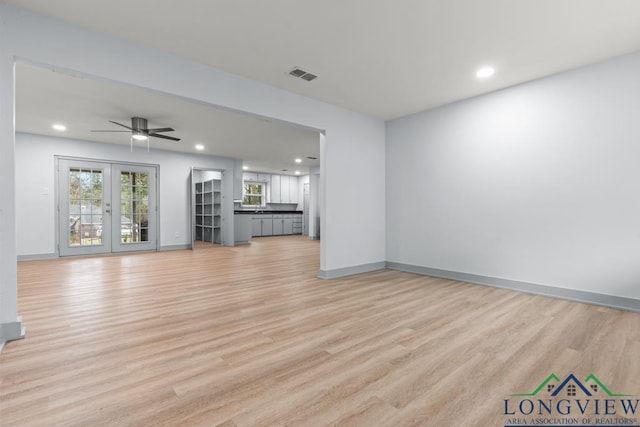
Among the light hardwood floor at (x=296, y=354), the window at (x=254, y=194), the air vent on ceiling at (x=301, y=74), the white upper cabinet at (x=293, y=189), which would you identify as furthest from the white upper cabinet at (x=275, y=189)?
the air vent on ceiling at (x=301, y=74)

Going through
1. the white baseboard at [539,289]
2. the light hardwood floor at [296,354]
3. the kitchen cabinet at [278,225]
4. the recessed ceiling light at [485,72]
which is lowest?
the light hardwood floor at [296,354]

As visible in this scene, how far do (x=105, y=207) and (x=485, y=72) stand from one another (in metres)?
7.95

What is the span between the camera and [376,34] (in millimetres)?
2664

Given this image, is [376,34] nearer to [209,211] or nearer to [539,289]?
[539,289]

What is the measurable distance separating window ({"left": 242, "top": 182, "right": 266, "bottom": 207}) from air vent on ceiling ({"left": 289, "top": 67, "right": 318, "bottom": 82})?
8957mm

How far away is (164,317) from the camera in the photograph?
273cm

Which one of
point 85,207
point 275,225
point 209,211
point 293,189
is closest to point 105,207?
point 85,207

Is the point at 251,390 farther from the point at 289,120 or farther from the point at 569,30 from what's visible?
the point at 569,30

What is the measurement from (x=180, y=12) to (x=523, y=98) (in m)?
3.90

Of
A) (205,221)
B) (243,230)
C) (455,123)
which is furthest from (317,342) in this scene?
(205,221)

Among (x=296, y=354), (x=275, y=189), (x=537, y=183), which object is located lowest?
(x=296, y=354)

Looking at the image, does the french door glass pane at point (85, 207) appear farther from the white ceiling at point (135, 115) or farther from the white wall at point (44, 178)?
the white ceiling at point (135, 115)

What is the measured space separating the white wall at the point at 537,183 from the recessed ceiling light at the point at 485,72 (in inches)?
22.5

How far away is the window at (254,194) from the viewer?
12055 millimetres
